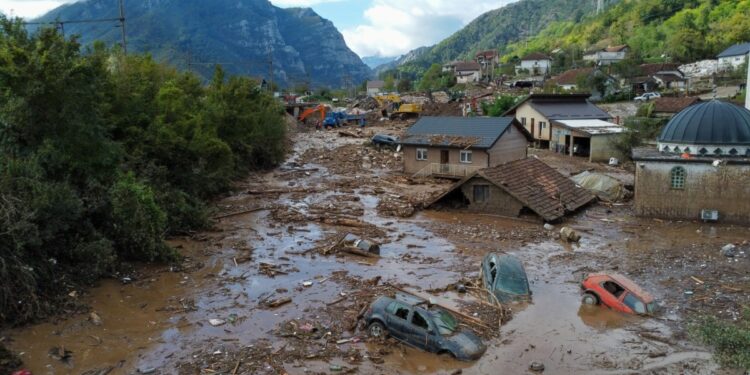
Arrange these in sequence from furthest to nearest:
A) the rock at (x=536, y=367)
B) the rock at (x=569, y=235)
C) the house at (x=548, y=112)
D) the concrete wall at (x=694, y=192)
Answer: the house at (x=548, y=112) < the concrete wall at (x=694, y=192) < the rock at (x=569, y=235) < the rock at (x=536, y=367)

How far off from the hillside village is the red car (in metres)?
0.05

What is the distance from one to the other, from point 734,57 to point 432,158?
59.4 meters

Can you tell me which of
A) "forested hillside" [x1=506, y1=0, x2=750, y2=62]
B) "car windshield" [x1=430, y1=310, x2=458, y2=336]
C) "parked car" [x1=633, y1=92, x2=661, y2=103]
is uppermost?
"forested hillside" [x1=506, y1=0, x2=750, y2=62]

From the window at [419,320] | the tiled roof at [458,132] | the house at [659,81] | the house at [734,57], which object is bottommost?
the window at [419,320]

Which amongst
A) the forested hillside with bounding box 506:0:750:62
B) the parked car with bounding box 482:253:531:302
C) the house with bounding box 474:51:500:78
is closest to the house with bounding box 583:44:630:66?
the forested hillside with bounding box 506:0:750:62

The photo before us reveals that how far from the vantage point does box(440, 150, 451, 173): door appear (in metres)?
33.4

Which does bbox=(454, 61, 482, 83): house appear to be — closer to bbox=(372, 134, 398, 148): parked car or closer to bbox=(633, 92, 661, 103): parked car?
bbox=(633, 92, 661, 103): parked car

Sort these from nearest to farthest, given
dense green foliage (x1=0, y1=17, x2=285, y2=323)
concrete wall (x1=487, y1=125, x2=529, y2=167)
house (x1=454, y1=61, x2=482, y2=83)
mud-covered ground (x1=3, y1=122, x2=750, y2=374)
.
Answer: mud-covered ground (x1=3, y1=122, x2=750, y2=374) → dense green foliage (x1=0, y1=17, x2=285, y2=323) → concrete wall (x1=487, y1=125, x2=529, y2=167) → house (x1=454, y1=61, x2=482, y2=83)

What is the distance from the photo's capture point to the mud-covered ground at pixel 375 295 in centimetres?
1238

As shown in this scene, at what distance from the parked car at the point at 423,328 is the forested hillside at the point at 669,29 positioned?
87.9m

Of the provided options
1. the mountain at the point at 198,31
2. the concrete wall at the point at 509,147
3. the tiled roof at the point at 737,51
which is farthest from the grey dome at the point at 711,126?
the mountain at the point at 198,31

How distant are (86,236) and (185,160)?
8.76 metres

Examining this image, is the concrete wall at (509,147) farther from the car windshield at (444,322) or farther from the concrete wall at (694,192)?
the car windshield at (444,322)

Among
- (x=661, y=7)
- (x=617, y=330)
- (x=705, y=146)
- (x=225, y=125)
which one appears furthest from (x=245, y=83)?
(x=661, y=7)
